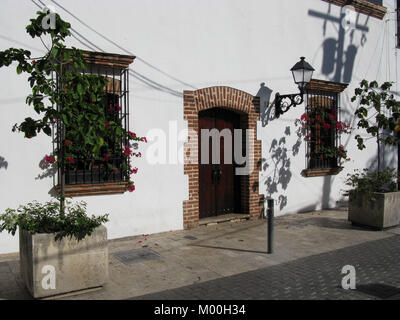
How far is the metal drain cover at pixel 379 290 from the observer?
4280 mm

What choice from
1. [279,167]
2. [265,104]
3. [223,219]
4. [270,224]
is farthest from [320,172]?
[270,224]

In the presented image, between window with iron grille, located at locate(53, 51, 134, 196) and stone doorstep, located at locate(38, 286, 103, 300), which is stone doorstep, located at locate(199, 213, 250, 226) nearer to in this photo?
window with iron grille, located at locate(53, 51, 134, 196)

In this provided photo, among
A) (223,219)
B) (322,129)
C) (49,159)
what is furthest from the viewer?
(322,129)

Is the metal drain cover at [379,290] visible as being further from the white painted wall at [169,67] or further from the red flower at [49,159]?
the red flower at [49,159]

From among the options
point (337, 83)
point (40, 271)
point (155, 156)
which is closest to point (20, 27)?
point (155, 156)

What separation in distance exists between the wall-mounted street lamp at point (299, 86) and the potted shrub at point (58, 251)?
196 inches

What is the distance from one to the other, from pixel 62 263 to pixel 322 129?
7187 mm

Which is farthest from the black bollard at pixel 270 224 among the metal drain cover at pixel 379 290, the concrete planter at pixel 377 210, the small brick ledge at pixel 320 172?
the small brick ledge at pixel 320 172

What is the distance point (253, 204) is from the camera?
325 inches

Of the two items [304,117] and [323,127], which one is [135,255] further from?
[323,127]

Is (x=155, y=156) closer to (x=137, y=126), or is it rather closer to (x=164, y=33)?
(x=137, y=126)

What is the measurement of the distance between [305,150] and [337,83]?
1.96m

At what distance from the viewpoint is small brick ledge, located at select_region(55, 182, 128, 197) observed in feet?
19.5

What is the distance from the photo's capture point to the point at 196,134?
7359mm
